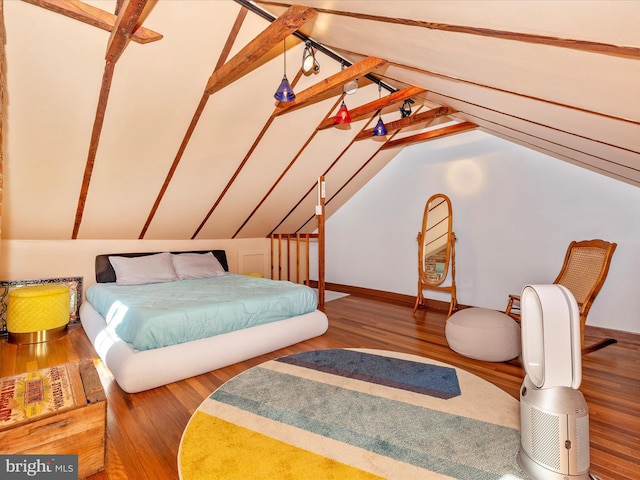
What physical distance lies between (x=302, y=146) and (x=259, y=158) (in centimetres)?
61

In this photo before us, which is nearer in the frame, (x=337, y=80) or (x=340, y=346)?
(x=337, y=80)

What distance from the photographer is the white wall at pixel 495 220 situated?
321cm

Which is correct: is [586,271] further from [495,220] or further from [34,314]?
[34,314]

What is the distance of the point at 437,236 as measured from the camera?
14.1ft

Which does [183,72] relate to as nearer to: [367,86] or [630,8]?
[367,86]

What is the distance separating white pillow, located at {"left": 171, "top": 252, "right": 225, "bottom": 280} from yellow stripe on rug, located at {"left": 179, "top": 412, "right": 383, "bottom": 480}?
8.45 feet

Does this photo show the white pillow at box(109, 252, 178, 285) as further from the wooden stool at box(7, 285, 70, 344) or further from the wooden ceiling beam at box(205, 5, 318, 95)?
the wooden ceiling beam at box(205, 5, 318, 95)

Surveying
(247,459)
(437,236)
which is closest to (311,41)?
(437,236)

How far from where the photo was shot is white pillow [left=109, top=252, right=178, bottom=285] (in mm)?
3712

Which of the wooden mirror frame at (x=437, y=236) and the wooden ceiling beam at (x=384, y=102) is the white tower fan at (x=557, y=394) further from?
the wooden mirror frame at (x=437, y=236)

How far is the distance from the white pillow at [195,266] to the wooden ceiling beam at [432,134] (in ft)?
10.2

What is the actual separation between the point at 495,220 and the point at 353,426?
3279 millimetres

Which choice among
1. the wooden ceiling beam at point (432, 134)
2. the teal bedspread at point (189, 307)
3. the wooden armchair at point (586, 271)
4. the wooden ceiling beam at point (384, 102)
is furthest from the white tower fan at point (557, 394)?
the wooden ceiling beam at point (432, 134)

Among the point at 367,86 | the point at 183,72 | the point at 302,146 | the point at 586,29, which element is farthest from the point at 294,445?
the point at 367,86
